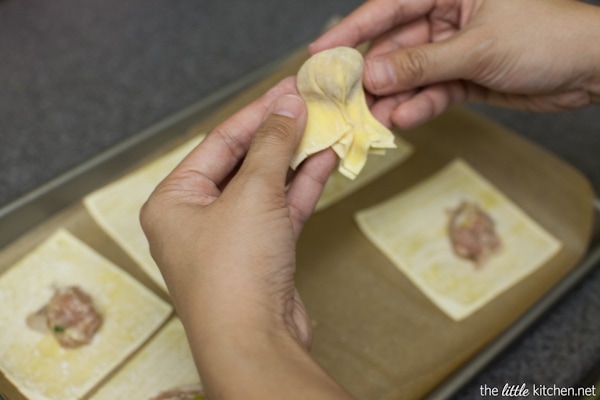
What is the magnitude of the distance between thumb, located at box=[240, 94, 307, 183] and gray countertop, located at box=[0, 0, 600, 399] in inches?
28.5

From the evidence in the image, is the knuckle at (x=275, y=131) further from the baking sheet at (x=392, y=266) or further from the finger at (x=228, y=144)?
the baking sheet at (x=392, y=266)

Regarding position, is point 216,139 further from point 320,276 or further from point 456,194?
point 456,194

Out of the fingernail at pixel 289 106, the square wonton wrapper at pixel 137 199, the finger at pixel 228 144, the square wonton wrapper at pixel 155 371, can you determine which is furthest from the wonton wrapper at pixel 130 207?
the fingernail at pixel 289 106

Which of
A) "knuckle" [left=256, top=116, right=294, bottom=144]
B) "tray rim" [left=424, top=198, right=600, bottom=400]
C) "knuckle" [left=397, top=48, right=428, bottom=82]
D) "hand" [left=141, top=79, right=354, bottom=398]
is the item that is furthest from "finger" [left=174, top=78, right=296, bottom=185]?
"tray rim" [left=424, top=198, right=600, bottom=400]

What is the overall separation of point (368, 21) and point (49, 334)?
1.01 m

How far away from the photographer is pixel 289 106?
3.66 feet

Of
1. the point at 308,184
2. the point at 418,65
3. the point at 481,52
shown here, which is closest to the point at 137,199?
the point at 308,184

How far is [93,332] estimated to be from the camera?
126 centimetres

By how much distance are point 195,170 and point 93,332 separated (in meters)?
0.49

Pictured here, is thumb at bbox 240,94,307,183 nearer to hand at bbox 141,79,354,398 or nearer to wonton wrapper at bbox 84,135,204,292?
hand at bbox 141,79,354,398

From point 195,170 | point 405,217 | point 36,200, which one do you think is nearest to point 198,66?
point 36,200

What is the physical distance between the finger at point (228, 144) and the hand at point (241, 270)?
1cm

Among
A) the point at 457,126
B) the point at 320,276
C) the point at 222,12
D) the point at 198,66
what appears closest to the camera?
the point at 320,276

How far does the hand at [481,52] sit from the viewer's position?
1231 mm
